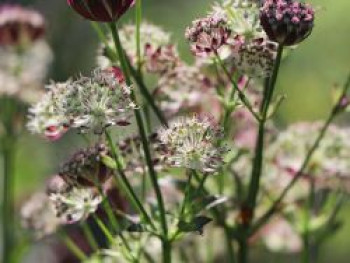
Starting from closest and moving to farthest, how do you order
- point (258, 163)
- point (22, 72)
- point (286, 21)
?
point (286, 21) < point (258, 163) < point (22, 72)

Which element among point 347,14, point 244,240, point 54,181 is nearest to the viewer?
point 244,240

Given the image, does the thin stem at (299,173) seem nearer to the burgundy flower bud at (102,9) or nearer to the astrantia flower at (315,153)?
the astrantia flower at (315,153)

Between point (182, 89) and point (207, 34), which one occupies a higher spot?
point (207, 34)

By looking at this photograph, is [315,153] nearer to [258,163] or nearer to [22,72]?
[258,163]

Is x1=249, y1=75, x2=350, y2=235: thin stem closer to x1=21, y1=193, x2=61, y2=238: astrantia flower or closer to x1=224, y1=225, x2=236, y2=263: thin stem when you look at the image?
x1=224, y1=225, x2=236, y2=263: thin stem

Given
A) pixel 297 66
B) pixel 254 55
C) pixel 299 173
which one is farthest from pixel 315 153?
pixel 297 66

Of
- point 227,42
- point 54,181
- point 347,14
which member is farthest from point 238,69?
point 347,14

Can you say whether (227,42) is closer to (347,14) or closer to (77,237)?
→ (77,237)
